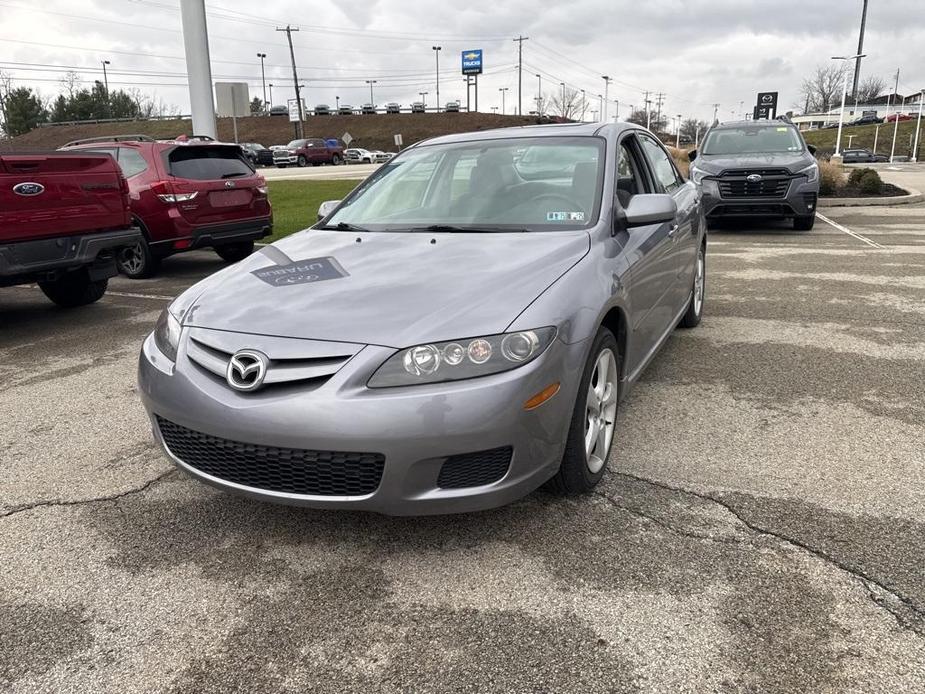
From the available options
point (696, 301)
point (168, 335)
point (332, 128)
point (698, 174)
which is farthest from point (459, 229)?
point (332, 128)

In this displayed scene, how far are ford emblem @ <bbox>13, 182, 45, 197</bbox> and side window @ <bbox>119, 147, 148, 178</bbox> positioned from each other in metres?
2.91

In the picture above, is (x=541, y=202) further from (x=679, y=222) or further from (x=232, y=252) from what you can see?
(x=232, y=252)

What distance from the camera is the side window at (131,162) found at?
8.66m

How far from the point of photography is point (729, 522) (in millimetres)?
2881

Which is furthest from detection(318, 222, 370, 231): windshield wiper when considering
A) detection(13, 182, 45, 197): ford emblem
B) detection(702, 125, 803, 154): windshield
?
detection(702, 125, 803, 154): windshield

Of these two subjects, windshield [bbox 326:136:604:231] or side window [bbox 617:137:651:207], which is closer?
windshield [bbox 326:136:604:231]

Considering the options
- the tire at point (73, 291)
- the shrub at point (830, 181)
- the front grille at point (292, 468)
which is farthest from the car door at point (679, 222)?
the shrub at point (830, 181)

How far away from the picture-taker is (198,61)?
13922 mm

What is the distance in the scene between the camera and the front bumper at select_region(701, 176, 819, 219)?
36.5ft

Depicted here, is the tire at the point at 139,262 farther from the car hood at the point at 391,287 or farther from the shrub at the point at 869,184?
the shrub at the point at 869,184

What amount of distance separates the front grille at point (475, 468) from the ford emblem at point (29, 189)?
4886mm

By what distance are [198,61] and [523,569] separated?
1388cm

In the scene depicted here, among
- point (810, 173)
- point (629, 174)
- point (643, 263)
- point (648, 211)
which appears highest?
point (629, 174)

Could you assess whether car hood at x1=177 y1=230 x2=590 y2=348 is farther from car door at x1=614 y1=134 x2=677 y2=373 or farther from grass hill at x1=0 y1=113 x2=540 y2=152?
grass hill at x1=0 y1=113 x2=540 y2=152
